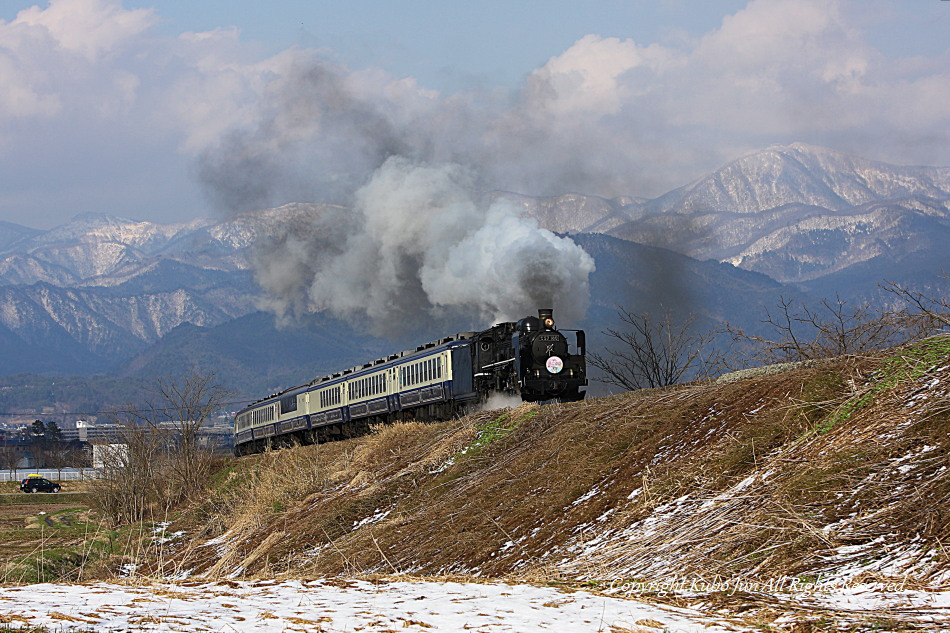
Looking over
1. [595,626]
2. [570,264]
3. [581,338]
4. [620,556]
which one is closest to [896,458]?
[620,556]

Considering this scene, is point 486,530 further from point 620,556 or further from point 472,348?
point 472,348

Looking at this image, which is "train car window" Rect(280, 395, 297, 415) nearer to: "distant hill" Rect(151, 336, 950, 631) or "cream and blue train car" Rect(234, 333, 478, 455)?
"cream and blue train car" Rect(234, 333, 478, 455)

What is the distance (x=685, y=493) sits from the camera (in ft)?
34.7

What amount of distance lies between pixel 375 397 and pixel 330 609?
3196 cm

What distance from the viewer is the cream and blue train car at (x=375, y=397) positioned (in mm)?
32219

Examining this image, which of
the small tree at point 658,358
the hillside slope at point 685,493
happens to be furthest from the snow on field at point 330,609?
the small tree at point 658,358

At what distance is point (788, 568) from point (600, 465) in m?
5.38

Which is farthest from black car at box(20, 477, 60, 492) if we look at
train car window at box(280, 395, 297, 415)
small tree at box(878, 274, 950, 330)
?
small tree at box(878, 274, 950, 330)

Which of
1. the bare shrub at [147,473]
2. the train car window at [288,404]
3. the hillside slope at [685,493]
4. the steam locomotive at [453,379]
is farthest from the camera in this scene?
the train car window at [288,404]

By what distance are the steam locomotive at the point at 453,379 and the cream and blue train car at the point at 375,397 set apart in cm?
3

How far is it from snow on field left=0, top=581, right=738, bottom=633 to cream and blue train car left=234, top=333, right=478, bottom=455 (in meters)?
22.9

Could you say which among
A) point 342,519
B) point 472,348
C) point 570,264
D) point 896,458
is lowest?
point 342,519

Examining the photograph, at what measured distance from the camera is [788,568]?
7754mm

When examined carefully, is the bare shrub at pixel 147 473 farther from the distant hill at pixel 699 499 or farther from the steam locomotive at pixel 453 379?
the distant hill at pixel 699 499
